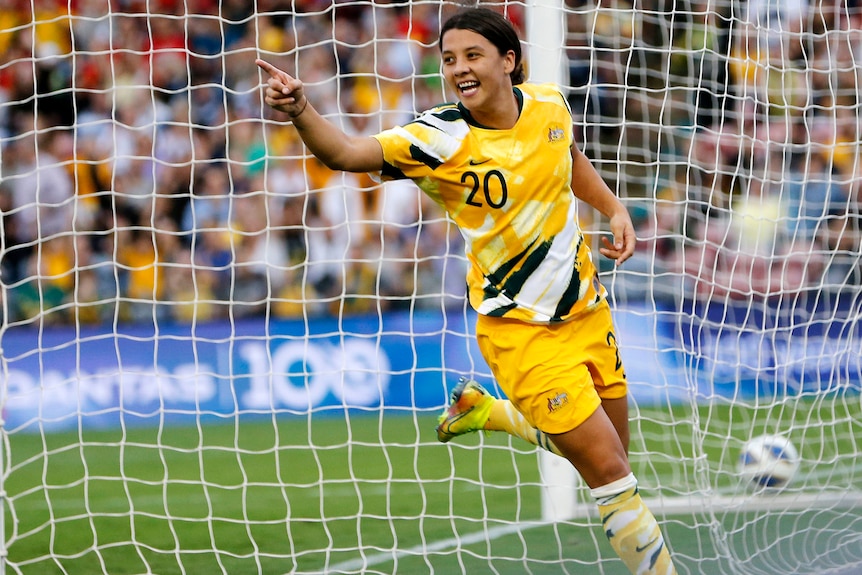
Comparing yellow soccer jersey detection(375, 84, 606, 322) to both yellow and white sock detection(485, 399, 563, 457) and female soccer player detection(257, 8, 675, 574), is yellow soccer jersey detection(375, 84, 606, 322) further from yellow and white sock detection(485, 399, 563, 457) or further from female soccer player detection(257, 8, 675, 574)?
yellow and white sock detection(485, 399, 563, 457)

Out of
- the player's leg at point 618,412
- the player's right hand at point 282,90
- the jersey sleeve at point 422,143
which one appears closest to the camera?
the player's right hand at point 282,90

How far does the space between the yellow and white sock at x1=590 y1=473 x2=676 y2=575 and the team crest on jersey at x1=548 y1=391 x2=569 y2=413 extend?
0.31m

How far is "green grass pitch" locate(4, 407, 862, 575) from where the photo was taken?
5379mm

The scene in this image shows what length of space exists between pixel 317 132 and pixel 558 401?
1.22 m

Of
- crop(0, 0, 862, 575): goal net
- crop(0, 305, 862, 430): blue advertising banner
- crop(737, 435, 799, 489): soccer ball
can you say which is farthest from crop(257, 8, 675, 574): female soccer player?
crop(0, 305, 862, 430): blue advertising banner

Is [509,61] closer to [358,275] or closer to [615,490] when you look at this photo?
[615,490]

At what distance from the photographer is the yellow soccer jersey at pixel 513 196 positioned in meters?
3.91

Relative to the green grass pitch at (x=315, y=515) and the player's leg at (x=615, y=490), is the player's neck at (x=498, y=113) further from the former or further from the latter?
the green grass pitch at (x=315, y=515)

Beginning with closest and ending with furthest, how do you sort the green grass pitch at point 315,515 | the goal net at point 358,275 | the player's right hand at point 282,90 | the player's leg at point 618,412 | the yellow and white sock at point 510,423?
the player's right hand at point 282,90, the player's leg at point 618,412, the yellow and white sock at point 510,423, the green grass pitch at point 315,515, the goal net at point 358,275

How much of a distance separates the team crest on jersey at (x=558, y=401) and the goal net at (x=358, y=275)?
7.19ft

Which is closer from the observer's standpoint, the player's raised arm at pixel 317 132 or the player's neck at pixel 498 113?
the player's raised arm at pixel 317 132

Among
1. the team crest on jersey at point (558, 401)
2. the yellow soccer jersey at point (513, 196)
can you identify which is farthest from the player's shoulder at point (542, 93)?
the team crest on jersey at point (558, 401)

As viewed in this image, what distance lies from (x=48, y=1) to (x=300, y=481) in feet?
20.0

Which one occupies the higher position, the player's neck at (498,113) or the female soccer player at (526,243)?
the player's neck at (498,113)
